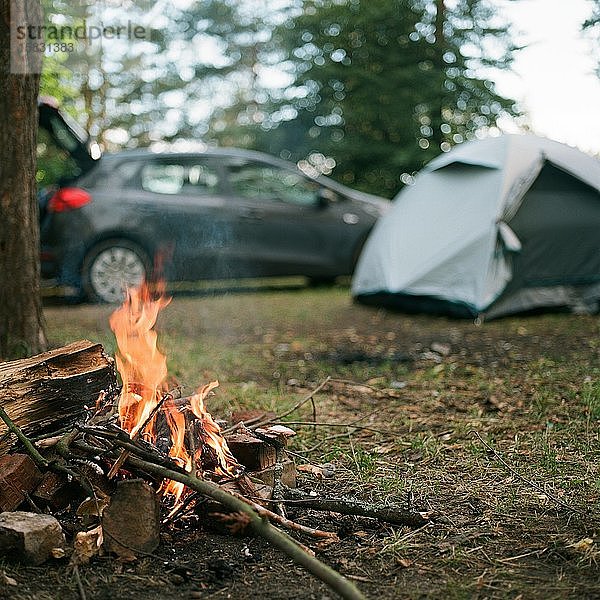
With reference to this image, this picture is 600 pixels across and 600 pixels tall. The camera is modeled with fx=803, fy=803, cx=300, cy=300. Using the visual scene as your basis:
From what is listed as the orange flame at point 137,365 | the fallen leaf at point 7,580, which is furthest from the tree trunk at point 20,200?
the fallen leaf at point 7,580

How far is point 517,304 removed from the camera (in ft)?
26.4

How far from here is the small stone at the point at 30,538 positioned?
256 centimetres

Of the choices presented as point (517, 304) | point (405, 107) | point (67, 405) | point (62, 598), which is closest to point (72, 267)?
point (517, 304)

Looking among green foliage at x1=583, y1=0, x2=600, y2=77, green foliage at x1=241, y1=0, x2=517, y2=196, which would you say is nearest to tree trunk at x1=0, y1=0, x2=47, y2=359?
green foliage at x1=583, y1=0, x2=600, y2=77

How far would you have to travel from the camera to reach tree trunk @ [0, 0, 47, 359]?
4.93 m

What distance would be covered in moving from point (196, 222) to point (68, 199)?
1.54m

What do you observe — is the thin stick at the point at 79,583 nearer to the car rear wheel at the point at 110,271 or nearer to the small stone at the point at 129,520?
the small stone at the point at 129,520

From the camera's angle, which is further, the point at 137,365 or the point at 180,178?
the point at 180,178

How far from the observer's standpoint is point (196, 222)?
385 inches

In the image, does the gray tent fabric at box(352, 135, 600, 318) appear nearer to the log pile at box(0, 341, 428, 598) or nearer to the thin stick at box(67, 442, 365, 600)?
the log pile at box(0, 341, 428, 598)

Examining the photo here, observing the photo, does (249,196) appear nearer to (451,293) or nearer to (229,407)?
(451,293)

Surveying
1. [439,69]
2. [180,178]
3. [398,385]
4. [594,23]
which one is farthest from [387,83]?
[398,385]

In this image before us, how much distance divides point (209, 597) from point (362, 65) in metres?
15.5

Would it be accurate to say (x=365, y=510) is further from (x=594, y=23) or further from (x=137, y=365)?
(x=594, y=23)
